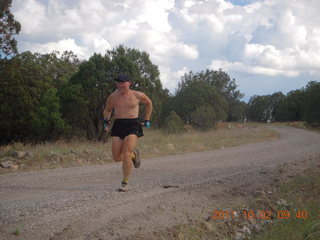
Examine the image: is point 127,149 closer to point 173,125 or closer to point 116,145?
point 116,145

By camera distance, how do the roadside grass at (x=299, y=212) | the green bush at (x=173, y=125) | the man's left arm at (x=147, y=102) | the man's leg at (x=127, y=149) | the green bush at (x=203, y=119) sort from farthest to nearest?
the green bush at (x=203, y=119)
the green bush at (x=173, y=125)
the man's left arm at (x=147, y=102)
the man's leg at (x=127, y=149)
the roadside grass at (x=299, y=212)

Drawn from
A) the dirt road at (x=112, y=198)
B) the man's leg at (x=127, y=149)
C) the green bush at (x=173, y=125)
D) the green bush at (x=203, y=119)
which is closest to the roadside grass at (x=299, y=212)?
the dirt road at (x=112, y=198)

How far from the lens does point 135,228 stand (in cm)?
386

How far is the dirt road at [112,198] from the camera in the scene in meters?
3.81

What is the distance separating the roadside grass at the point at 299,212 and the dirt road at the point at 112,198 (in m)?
0.62

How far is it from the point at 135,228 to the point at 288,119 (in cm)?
8844

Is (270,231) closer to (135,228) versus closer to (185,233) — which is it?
(185,233)

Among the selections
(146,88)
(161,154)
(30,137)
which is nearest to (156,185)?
(161,154)

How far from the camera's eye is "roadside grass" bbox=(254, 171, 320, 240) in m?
3.79

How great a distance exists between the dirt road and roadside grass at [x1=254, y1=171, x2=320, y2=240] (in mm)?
624

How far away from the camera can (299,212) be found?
15.2 ft

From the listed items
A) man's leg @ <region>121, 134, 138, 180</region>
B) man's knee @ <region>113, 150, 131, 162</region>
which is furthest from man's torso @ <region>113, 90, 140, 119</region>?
man's knee @ <region>113, 150, 131, 162</region>

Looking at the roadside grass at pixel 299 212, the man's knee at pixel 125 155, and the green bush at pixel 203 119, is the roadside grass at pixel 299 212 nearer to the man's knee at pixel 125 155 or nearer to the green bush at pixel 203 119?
the man's knee at pixel 125 155

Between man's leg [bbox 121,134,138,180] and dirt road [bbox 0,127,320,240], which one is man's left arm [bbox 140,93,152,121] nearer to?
man's leg [bbox 121,134,138,180]
